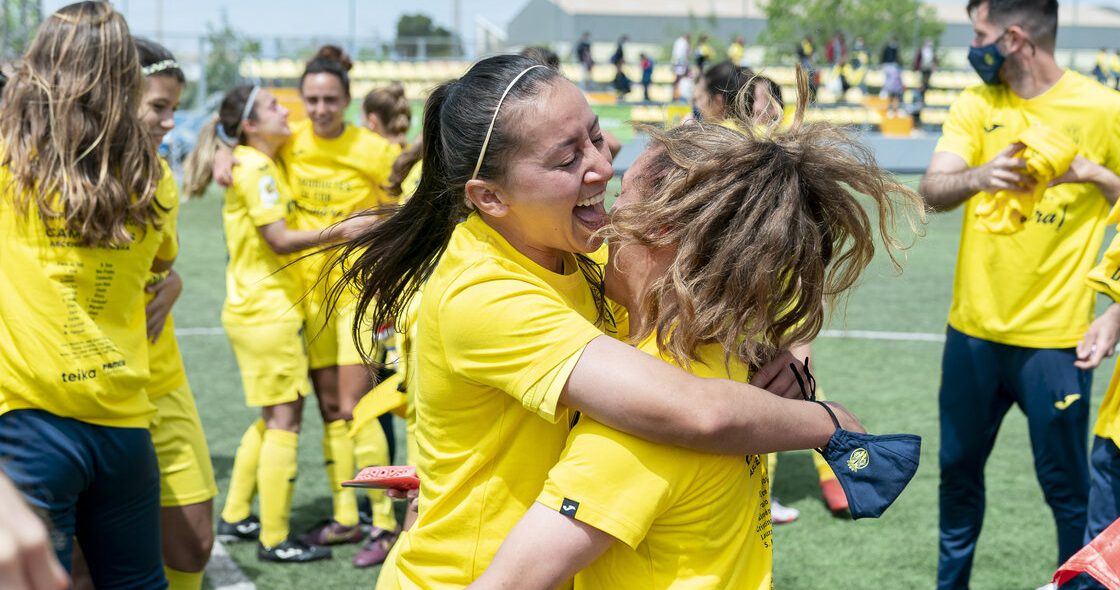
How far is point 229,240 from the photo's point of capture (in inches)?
234

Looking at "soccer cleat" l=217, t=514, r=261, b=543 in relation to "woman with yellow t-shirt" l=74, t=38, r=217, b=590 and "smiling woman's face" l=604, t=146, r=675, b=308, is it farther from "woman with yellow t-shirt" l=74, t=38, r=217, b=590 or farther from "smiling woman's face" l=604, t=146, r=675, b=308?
"smiling woman's face" l=604, t=146, r=675, b=308

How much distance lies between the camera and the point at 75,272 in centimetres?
322

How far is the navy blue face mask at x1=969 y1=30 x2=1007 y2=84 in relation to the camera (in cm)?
456

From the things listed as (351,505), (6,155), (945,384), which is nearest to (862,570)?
(945,384)

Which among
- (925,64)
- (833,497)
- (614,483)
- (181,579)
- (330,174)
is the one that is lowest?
(833,497)

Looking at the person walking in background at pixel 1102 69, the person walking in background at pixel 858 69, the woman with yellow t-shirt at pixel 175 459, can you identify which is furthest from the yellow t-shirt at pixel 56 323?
the person walking in background at pixel 1102 69

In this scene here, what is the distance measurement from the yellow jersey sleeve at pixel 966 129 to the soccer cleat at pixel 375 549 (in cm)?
313

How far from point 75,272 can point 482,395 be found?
171 cm

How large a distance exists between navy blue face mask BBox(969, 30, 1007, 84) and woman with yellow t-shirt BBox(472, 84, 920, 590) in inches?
106

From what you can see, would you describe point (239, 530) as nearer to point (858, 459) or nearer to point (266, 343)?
point (266, 343)

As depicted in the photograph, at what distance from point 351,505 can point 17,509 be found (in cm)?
499

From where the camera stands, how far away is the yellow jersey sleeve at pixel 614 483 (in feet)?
6.15

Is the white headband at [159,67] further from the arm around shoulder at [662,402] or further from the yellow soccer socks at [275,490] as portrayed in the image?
the arm around shoulder at [662,402]

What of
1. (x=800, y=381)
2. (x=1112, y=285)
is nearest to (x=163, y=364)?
(x=800, y=381)
